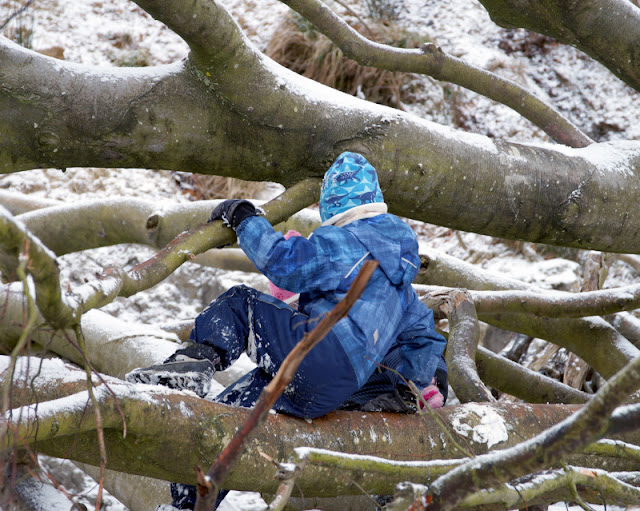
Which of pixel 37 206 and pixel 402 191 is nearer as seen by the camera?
pixel 402 191

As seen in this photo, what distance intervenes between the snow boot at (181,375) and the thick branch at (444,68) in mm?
1526

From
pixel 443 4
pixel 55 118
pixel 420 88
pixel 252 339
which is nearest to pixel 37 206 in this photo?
pixel 55 118

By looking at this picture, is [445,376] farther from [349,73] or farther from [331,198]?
[349,73]

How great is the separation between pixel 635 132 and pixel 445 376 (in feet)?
16.5

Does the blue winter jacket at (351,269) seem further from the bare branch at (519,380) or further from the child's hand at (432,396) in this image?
the bare branch at (519,380)

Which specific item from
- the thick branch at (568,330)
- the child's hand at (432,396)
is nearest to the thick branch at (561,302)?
the thick branch at (568,330)

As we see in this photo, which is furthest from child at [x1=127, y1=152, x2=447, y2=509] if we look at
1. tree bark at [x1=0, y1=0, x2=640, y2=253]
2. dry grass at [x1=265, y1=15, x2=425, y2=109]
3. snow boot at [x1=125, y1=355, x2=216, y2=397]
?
dry grass at [x1=265, y1=15, x2=425, y2=109]

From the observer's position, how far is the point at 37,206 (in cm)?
458

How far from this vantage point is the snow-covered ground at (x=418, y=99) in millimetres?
5766

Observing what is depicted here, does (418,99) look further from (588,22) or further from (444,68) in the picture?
(588,22)

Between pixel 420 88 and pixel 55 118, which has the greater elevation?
pixel 55 118

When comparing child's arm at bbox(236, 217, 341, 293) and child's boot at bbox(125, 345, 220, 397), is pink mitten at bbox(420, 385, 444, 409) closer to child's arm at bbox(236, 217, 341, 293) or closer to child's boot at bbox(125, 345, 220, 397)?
child's arm at bbox(236, 217, 341, 293)

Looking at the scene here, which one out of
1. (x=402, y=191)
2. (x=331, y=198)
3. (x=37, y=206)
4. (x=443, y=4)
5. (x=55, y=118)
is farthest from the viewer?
(x=443, y=4)

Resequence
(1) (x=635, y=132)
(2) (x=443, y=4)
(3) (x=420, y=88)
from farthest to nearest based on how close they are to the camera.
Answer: (2) (x=443, y=4) < (3) (x=420, y=88) < (1) (x=635, y=132)
